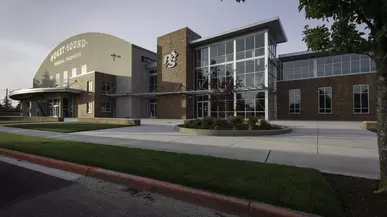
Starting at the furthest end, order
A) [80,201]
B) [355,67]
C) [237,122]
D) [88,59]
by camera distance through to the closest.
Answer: [88,59] → [355,67] → [237,122] → [80,201]

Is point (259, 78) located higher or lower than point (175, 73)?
lower

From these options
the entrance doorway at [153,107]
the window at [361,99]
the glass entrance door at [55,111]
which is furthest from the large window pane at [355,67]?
the glass entrance door at [55,111]

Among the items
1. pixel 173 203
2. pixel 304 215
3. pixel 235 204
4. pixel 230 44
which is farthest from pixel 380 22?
pixel 230 44

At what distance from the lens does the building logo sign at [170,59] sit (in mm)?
34344

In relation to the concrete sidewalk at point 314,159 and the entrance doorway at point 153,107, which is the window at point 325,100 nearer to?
the concrete sidewalk at point 314,159

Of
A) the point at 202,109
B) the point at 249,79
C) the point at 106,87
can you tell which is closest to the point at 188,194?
the point at 249,79

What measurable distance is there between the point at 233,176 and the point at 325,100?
1164 inches

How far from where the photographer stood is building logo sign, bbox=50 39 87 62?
47.4 meters

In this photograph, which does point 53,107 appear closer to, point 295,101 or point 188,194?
point 295,101

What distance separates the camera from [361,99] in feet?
89.3

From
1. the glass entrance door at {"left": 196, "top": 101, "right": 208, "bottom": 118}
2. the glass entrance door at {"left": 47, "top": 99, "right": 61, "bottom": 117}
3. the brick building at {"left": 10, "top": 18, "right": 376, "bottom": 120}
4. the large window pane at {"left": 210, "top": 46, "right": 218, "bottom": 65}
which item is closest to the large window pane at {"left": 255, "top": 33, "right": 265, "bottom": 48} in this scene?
the brick building at {"left": 10, "top": 18, "right": 376, "bottom": 120}

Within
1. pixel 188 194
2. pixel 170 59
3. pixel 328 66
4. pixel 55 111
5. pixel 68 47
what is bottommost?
pixel 188 194

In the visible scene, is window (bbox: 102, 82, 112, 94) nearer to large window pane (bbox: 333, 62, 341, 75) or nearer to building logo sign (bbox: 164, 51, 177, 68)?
building logo sign (bbox: 164, 51, 177, 68)

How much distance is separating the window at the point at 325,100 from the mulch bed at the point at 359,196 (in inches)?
1104
